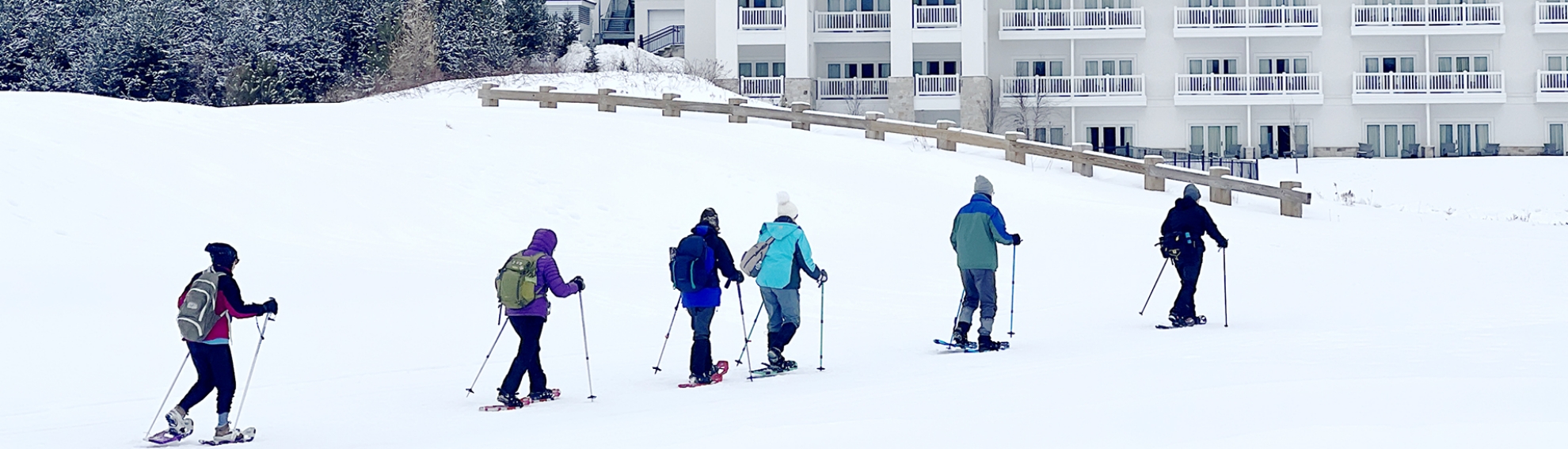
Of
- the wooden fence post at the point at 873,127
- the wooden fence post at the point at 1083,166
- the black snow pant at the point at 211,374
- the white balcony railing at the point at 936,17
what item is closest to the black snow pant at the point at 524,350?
the black snow pant at the point at 211,374

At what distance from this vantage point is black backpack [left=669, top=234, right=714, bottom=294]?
1098 cm

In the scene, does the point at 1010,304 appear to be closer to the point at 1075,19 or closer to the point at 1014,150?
the point at 1014,150

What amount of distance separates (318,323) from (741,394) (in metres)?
4.48

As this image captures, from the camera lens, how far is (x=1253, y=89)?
44.8 metres

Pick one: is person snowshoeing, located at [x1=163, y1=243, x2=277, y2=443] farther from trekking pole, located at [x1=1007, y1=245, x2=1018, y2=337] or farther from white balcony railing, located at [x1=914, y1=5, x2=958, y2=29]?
white balcony railing, located at [x1=914, y1=5, x2=958, y2=29]

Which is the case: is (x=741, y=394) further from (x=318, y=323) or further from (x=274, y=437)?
(x=318, y=323)

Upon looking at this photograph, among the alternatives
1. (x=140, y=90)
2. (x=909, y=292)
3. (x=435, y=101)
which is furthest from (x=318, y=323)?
A: (x=140, y=90)

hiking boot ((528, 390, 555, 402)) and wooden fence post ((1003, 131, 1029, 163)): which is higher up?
wooden fence post ((1003, 131, 1029, 163))

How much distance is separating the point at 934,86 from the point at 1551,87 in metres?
18.1

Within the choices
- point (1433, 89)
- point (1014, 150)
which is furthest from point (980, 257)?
point (1433, 89)

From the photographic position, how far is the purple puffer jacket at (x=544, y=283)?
1020 centimetres

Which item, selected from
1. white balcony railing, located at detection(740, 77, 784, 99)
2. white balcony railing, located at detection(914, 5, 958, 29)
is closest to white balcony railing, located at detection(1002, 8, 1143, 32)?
white balcony railing, located at detection(914, 5, 958, 29)

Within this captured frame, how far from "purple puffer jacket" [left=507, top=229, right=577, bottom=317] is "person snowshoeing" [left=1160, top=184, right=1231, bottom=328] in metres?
6.40

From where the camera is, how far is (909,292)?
56.1ft
